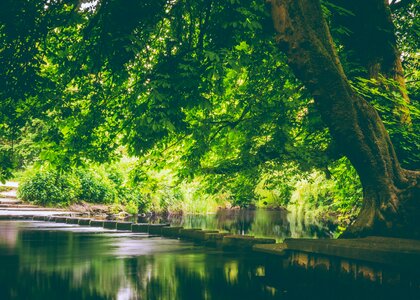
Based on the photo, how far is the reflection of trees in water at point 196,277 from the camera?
586 cm

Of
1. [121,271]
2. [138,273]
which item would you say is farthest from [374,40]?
[121,271]

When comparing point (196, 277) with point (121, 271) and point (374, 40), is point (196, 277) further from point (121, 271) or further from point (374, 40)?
point (374, 40)

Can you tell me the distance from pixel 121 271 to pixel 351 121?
456cm

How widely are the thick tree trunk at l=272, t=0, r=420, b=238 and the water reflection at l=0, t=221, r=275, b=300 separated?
221 cm

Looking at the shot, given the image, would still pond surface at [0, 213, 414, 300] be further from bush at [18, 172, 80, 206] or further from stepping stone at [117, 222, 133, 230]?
bush at [18, 172, 80, 206]

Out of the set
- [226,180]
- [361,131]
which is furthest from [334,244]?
[226,180]

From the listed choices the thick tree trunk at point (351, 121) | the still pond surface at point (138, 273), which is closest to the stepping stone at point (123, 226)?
the still pond surface at point (138, 273)

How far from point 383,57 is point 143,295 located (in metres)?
6.98

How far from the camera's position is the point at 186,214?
33844 mm

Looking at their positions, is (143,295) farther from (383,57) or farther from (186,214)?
(186,214)

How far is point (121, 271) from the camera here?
7.41m

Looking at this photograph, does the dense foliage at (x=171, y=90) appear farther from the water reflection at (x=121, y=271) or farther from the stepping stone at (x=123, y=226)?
the stepping stone at (x=123, y=226)

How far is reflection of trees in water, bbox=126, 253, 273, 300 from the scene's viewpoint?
586 cm

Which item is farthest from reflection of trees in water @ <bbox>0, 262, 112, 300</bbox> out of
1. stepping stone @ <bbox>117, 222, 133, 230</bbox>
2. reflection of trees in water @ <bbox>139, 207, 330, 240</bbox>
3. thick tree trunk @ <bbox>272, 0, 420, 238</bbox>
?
reflection of trees in water @ <bbox>139, 207, 330, 240</bbox>
